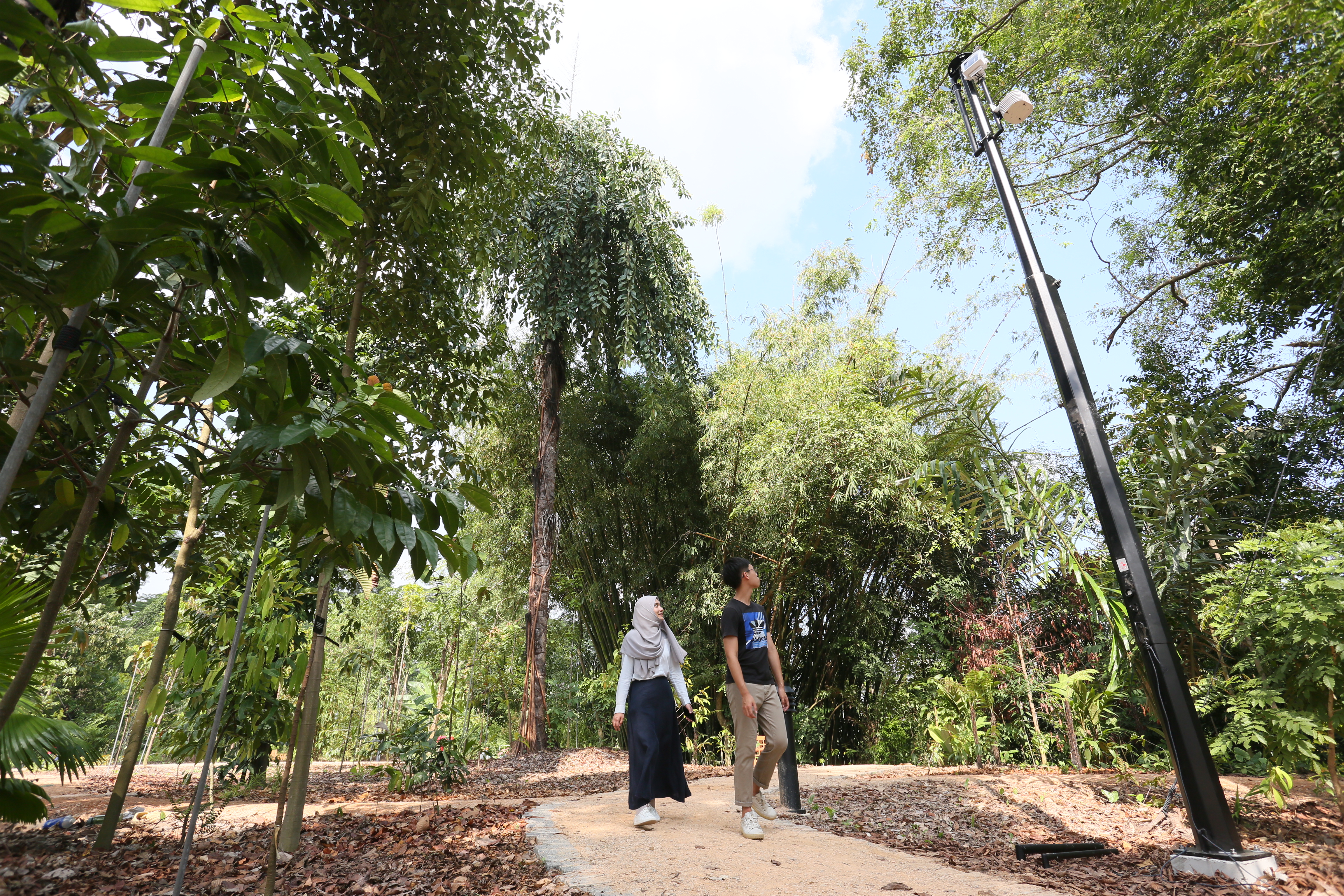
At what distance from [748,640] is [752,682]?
22cm

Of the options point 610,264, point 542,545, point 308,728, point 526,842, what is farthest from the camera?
point 610,264

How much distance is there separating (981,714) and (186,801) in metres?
6.46

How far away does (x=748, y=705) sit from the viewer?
3236 mm

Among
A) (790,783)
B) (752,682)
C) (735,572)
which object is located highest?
(735,572)

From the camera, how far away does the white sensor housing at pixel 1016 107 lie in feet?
11.7

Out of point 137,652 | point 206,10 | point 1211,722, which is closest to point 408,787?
point 137,652

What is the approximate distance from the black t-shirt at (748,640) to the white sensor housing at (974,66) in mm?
3301

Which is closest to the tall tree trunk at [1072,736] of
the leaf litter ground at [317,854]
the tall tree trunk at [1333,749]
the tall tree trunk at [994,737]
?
the tall tree trunk at [994,737]

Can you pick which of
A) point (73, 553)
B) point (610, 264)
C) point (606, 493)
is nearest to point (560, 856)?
point (73, 553)

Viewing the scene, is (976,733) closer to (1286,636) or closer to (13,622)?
(1286,636)

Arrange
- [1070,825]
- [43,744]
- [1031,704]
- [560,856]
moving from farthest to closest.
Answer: [1031,704] → [1070,825] → [560,856] → [43,744]

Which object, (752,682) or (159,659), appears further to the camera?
(752,682)

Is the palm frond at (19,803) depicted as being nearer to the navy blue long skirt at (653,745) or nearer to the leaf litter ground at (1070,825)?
the navy blue long skirt at (653,745)

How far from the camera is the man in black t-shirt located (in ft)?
10.7
